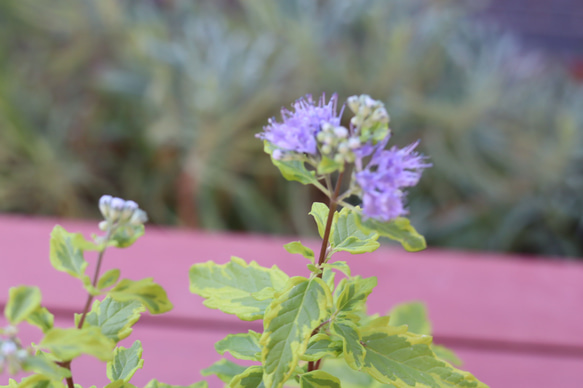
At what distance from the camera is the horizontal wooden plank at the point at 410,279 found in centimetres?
77

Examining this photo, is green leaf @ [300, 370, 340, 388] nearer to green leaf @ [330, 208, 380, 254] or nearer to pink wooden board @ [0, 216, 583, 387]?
green leaf @ [330, 208, 380, 254]

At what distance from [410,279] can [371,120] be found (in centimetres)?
61

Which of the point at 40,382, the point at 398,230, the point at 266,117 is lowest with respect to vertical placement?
the point at 40,382

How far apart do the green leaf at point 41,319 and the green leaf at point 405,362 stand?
0.61 ft

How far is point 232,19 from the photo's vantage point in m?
2.00

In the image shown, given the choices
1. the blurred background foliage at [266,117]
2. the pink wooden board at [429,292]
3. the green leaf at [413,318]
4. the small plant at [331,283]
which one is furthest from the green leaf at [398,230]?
the blurred background foliage at [266,117]

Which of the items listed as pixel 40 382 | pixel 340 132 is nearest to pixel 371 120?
A: pixel 340 132

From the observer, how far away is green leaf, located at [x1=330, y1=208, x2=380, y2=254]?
0.35 metres

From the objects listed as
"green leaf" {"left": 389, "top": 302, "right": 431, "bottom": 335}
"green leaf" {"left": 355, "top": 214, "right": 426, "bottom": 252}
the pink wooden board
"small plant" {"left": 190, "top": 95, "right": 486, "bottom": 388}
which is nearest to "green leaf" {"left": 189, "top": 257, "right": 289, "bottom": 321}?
"small plant" {"left": 190, "top": 95, "right": 486, "bottom": 388}

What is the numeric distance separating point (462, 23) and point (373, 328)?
1.55 metres

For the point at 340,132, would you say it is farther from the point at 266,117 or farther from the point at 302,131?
the point at 266,117

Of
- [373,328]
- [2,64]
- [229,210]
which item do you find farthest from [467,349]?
[2,64]

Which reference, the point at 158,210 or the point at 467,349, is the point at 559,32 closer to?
the point at 158,210

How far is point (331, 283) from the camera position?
37cm
